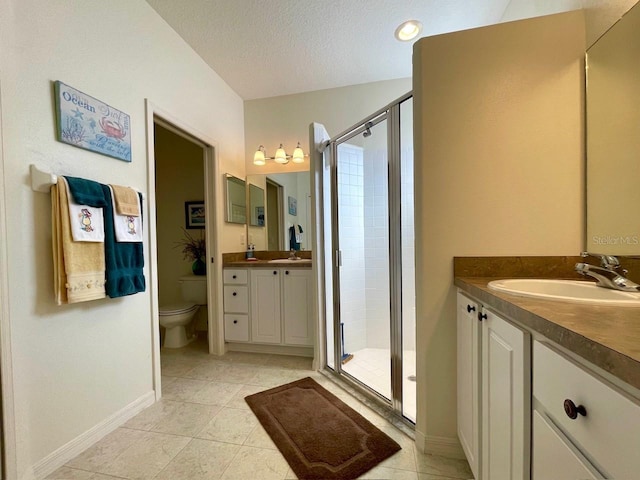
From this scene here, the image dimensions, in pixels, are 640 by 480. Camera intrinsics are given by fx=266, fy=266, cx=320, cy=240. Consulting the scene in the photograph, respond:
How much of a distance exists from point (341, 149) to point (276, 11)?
1033mm

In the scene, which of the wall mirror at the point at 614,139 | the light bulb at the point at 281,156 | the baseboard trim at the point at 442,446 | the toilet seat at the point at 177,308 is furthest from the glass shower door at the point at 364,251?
the toilet seat at the point at 177,308

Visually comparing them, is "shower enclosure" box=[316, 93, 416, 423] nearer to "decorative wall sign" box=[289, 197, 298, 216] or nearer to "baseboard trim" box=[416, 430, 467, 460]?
"baseboard trim" box=[416, 430, 467, 460]

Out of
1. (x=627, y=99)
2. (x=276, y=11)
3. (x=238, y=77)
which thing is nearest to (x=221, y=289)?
(x=238, y=77)

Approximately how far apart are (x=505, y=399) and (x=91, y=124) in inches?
86.2

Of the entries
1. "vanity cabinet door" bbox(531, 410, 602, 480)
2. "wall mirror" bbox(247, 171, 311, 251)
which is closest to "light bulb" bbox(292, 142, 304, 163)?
"wall mirror" bbox(247, 171, 311, 251)

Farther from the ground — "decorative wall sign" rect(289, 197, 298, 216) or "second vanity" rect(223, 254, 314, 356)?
"decorative wall sign" rect(289, 197, 298, 216)

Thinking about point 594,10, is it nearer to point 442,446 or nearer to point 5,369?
point 442,446

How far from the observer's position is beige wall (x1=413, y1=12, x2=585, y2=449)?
1188 millimetres

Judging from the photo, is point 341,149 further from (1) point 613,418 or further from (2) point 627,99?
(1) point 613,418

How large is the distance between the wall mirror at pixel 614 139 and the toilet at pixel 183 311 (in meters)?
3.07

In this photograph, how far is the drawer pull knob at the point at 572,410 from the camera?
0.50 metres

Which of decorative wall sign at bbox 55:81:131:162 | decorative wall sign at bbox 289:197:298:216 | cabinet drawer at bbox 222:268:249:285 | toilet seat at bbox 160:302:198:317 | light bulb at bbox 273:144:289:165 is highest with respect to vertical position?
light bulb at bbox 273:144:289:165

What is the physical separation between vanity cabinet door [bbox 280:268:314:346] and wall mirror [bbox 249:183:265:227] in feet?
2.75

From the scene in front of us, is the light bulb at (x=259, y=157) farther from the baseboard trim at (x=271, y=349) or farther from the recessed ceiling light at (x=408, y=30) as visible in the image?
the baseboard trim at (x=271, y=349)
